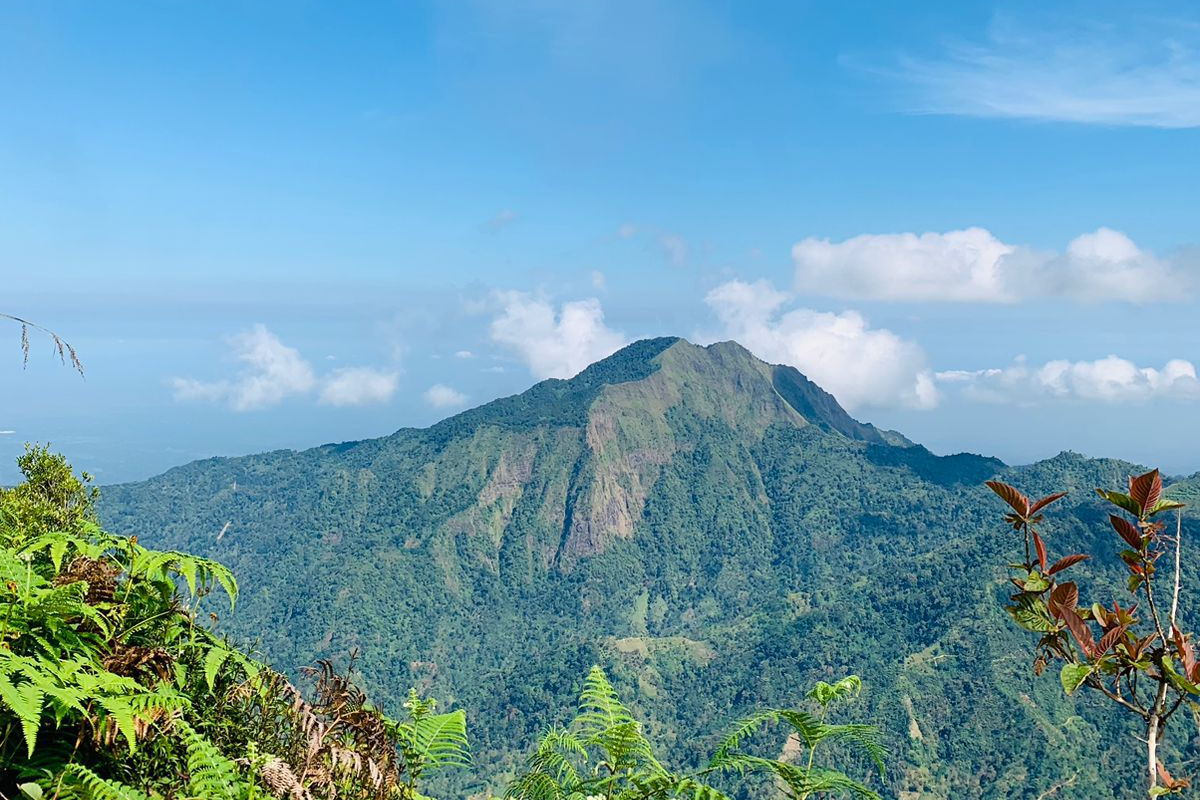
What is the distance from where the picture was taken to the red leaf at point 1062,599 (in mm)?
3162

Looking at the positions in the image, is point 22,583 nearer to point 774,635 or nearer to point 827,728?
point 827,728

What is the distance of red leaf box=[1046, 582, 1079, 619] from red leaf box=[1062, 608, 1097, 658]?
1 cm

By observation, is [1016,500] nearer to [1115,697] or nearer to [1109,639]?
[1109,639]

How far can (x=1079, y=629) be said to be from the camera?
314cm

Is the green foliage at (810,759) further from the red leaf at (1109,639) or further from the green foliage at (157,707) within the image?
the green foliage at (157,707)

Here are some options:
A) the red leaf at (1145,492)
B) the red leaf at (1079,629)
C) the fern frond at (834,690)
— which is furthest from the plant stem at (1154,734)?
the fern frond at (834,690)

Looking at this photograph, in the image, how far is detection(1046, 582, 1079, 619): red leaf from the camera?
316 centimetres

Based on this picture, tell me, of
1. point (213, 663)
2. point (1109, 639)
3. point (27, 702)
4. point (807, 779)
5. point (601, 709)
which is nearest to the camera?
point (27, 702)

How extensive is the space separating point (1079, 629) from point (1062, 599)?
13cm

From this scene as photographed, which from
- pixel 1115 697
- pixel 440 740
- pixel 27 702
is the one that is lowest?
pixel 440 740

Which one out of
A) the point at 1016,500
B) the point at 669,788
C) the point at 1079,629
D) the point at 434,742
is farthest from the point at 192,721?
the point at 1079,629

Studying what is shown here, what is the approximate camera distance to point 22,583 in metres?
3.42

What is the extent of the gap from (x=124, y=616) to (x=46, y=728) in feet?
1.80

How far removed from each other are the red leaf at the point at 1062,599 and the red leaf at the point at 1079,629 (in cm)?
1
